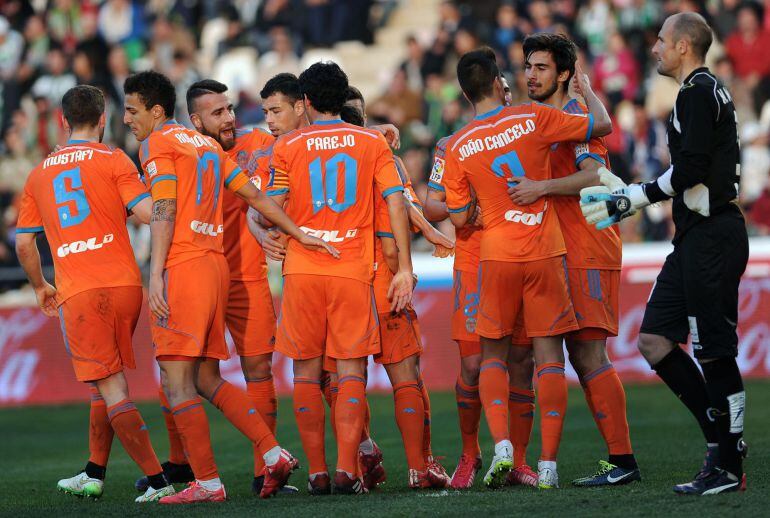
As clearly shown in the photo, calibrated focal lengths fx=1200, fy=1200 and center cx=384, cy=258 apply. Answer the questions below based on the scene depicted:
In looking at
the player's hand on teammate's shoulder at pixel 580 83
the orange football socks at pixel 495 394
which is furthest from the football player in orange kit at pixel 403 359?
the player's hand on teammate's shoulder at pixel 580 83

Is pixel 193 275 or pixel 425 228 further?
pixel 425 228

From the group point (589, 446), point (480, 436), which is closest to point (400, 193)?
point (589, 446)

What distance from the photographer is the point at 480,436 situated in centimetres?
1080

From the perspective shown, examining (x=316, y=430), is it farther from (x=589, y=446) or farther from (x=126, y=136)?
(x=126, y=136)

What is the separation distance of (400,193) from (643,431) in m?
4.38

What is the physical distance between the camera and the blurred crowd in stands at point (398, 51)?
16781mm

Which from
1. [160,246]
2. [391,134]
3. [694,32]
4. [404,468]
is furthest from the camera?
[404,468]

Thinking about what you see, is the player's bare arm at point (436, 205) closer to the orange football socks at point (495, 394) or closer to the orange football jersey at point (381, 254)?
the orange football jersey at point (381, 254)

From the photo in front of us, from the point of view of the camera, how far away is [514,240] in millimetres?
7059

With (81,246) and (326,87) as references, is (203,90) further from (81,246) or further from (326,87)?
(81,246)

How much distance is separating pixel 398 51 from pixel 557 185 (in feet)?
49.1

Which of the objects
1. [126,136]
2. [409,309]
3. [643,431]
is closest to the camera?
[409,309]

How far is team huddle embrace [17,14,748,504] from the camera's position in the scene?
7016 mm

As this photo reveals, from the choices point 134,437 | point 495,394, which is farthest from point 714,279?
point 134,437
